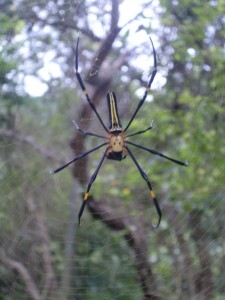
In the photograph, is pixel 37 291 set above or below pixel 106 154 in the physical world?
below

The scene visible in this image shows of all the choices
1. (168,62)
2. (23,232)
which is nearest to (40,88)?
(168,62)

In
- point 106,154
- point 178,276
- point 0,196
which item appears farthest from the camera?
point 178,276

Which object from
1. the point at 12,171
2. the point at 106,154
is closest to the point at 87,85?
the point at 106,154

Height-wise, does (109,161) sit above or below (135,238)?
above

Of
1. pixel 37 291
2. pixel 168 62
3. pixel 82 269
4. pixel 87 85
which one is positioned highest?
pixel 168 62

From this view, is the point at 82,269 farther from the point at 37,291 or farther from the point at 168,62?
the point at 168,62

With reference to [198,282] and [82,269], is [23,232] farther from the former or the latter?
[198,282]

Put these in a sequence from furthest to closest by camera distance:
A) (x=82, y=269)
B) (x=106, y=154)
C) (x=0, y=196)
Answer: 1. (x=82, y=269)
2. (x=0, y=196)
3. (x=106, y=154)

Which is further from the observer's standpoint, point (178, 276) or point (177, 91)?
point (177, 91)
